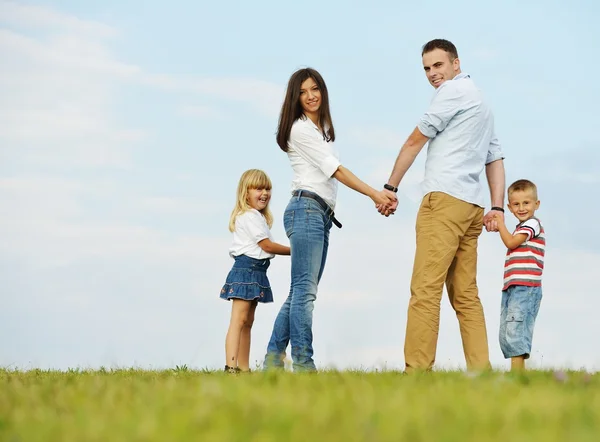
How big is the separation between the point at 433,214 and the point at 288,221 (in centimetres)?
133

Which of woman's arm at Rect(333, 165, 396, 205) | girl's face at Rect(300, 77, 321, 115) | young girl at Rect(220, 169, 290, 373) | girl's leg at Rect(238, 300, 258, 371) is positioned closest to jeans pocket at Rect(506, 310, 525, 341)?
woman's arm at Rect(333, 165, 396, 205)

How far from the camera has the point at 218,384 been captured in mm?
4305

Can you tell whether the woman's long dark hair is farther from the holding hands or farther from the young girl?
the young girl

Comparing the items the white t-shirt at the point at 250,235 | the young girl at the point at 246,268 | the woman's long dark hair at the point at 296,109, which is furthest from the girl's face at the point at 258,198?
the woman's long dark hair at the point at 296,109

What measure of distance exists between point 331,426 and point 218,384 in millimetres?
1302

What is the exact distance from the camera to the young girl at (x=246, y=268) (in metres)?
8.73

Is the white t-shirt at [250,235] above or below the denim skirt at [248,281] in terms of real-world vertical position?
above

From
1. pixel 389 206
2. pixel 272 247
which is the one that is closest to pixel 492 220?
pixel 389 206

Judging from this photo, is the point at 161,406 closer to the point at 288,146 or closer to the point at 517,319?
the point at 288,146

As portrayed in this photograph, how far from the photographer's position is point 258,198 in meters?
8.95

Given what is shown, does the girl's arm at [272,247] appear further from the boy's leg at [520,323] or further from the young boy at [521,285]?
the boy's leg at [520,323]

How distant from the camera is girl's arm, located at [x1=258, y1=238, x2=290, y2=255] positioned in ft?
28.6

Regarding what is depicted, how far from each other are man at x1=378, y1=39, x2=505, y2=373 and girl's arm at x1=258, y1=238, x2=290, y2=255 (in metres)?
1.53

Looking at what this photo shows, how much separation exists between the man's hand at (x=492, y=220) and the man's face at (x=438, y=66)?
1.39 meters
